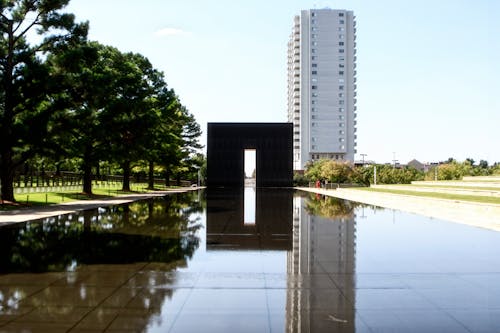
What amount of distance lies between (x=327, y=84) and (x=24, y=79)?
126 meters

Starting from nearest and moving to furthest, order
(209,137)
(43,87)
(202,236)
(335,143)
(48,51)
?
1. (202,236)
2. (43,87)
3. (48,51)
4. (209,137)
5. (335,143)

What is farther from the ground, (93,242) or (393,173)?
(393,173)

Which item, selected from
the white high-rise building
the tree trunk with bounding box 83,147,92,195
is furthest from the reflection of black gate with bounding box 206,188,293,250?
the white high-rise building

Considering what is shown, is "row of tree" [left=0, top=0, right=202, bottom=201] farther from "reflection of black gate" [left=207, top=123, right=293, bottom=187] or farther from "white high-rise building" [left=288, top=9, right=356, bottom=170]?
"white high-rise building" [left=288, top=9, right=356, bottom=170]

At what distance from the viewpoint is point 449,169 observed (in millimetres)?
64375

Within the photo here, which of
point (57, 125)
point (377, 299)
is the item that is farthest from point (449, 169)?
point (377, 299)

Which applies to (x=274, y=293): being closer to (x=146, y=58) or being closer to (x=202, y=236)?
(x=202, y=236)

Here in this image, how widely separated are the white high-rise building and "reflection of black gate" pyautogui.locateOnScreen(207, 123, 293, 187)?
209 ft

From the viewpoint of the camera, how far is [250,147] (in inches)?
3287

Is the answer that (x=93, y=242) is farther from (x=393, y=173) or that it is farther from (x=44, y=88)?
(x=393, y=173)

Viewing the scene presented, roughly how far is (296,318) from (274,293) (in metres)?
1.29

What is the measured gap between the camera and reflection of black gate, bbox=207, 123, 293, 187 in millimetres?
82750

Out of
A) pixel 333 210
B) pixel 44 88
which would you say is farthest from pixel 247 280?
pixel 44 88

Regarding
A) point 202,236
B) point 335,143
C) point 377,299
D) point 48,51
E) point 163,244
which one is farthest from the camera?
point 335,143
